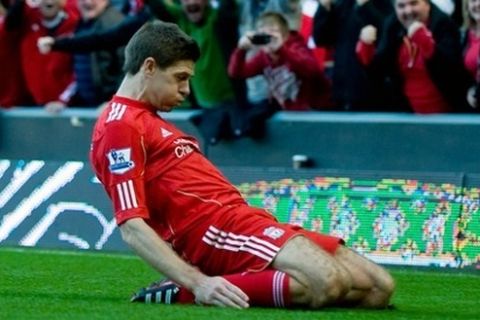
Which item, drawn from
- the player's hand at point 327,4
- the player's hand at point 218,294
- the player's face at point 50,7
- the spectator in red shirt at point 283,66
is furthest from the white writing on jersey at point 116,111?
the player's face at point 50,7

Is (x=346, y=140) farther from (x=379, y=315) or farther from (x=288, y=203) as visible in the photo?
(x=379, y=315)

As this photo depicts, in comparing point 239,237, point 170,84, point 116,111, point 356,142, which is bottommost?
point 356,142

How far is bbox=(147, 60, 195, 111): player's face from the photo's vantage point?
770cm

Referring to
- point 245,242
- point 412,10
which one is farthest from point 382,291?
point 412,10

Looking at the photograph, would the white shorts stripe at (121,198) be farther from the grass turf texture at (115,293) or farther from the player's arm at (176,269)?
the grass turf texture at (115,293)

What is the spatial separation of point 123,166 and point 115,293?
1522 mm

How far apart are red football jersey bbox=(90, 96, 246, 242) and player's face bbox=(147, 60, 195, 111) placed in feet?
0.24

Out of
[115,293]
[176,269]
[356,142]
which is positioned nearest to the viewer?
[176,269]

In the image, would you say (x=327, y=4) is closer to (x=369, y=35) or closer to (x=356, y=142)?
(x=369, y=35)

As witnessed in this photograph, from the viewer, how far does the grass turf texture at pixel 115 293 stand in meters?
7.36

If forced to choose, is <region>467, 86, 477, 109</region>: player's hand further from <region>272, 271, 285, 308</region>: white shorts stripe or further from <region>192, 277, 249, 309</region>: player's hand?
<region>192, 277, 249, 309</region>: player's hand

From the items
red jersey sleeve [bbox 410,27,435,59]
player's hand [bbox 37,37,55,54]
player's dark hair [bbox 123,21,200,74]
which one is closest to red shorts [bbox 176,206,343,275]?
player's dark hair [bbox 123,21,200,74]

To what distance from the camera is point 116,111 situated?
772 cm

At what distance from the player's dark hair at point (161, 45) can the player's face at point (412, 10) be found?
4896 millimetres
